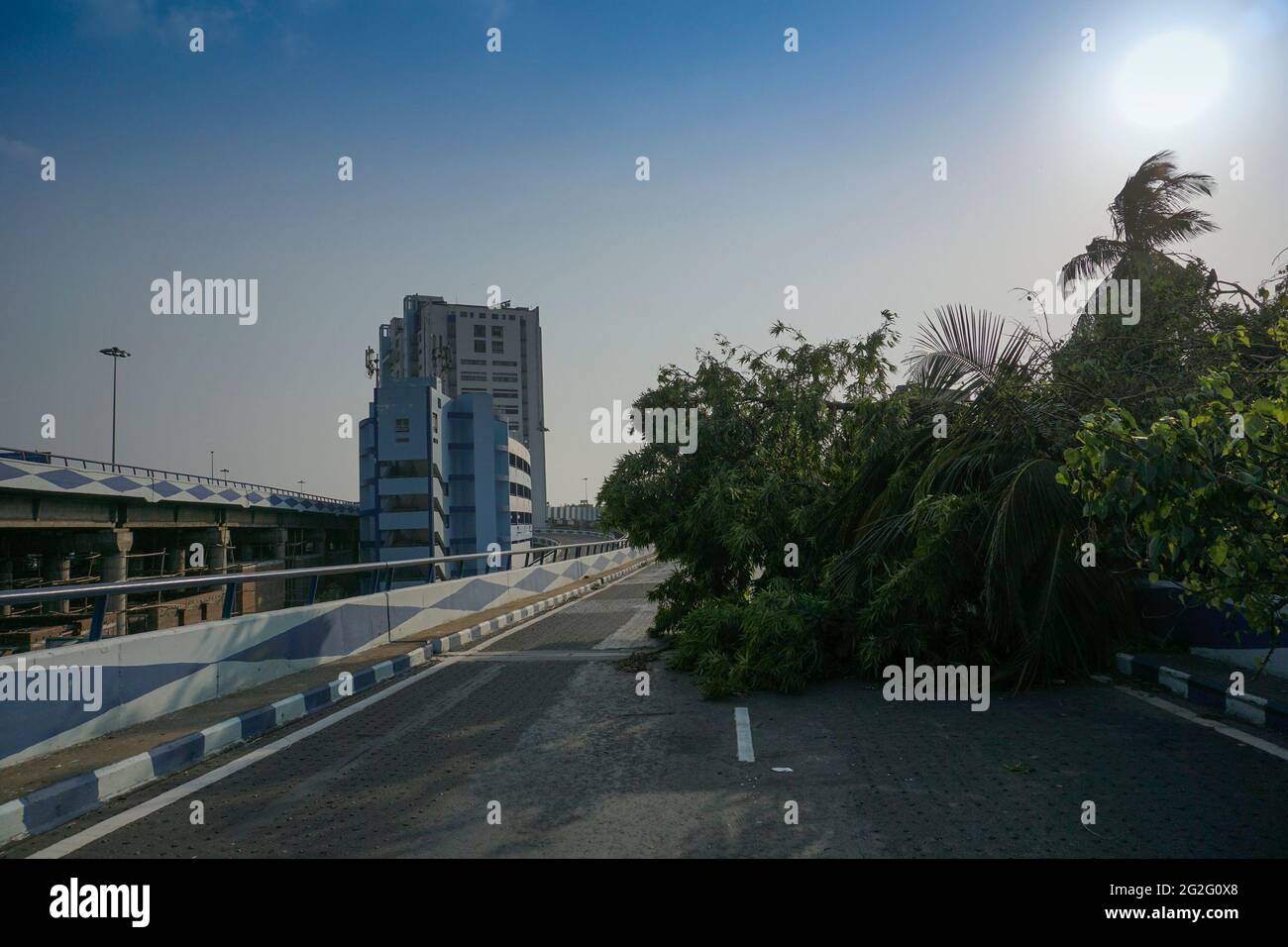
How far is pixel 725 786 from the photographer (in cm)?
570

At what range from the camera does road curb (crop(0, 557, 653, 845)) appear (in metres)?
5.06

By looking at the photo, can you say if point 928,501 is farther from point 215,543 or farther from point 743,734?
point 215,543

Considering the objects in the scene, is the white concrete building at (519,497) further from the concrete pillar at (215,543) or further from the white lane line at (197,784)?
the white lane line at (197,784)

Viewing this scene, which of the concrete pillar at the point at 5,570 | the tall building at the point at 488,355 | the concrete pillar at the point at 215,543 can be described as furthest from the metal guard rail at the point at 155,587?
the tall building at the point at 488,355

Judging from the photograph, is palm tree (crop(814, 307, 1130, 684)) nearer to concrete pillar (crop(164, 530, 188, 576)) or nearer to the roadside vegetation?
the roadside vegetation

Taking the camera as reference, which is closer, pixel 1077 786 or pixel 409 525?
pixel 1077 786

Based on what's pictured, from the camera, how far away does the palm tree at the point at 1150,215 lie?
23859mm

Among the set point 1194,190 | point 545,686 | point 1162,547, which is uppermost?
point 1194,190

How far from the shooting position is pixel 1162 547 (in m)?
5.07

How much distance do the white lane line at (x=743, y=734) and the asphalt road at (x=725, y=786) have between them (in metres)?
0.07
